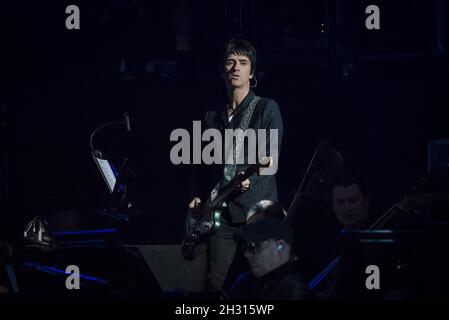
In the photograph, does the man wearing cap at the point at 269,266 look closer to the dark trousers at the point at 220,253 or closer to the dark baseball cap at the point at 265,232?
the dark baseball cap at the point at 265,232

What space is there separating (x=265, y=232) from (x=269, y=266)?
28 centimetres

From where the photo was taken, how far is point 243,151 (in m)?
6.57

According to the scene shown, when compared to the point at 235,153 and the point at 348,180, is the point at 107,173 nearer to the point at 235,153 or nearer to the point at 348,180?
the point at 235,153

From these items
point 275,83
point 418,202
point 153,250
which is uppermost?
point 275,83

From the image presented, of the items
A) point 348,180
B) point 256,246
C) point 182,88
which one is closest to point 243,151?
point 348,180

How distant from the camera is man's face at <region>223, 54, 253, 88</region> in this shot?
6.43 metres

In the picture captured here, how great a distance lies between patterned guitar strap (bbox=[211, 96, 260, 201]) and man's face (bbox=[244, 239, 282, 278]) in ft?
3.66

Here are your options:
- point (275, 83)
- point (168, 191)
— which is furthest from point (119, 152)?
point (275, 83)

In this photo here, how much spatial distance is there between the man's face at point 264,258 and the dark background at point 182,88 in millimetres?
2590

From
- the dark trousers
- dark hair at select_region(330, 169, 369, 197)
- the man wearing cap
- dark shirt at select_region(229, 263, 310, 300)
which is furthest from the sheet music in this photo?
dark shirt at select_region(229, 263, 310, 300)
